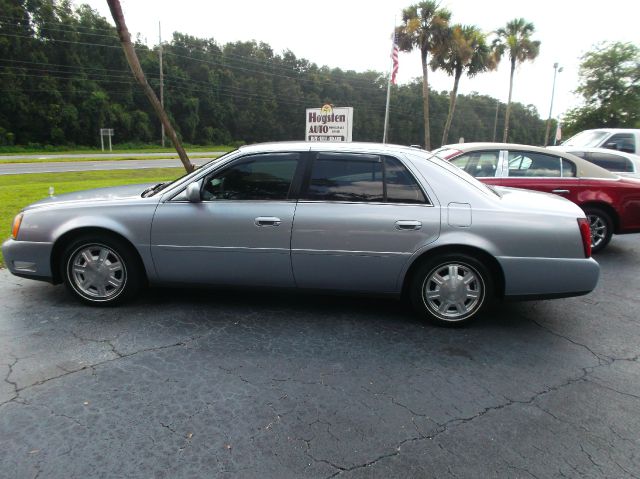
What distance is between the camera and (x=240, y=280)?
4.06m

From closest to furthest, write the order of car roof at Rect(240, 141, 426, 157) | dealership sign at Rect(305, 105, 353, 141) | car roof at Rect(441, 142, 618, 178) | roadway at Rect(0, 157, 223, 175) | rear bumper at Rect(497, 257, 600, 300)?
rear bumper at Rect(497, 257, 600, 300)
car roof at Rect(240, 141, 426, 157)
car roof at Rect(441, 142, 618, 178)
dealership sign at Rect(305, 105, 353, 141)
roadway at Rect(0, 157, 223, 175)

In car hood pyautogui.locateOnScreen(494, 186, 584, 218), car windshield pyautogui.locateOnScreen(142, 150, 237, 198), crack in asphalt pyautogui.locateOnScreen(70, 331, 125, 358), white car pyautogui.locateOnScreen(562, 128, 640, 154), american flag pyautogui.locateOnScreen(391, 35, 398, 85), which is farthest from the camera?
american flag pyautogui.locateOnScreen(391, 35, 398, 85)

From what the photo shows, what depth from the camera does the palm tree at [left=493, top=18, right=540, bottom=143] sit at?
3526cm

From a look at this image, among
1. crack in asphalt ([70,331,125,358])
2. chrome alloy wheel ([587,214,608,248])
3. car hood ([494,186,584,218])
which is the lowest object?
crack in asphalt ([70,331,125,358])

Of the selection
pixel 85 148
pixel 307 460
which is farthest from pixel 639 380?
pixel 85 148

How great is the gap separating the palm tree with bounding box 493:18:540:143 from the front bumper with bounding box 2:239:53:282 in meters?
36.5

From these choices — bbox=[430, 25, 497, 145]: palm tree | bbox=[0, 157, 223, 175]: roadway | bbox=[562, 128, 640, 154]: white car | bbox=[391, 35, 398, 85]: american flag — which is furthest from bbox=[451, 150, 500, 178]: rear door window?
bbox=[430, 25, 497, 145]: palm tree

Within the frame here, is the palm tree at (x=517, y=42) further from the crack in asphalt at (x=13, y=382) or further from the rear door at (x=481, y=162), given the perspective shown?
the crack in asphalt at (x=13, y=382)

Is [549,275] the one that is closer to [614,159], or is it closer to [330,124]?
[614,159]

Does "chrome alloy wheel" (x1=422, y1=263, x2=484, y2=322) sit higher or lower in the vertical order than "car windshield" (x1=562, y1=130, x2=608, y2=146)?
lower

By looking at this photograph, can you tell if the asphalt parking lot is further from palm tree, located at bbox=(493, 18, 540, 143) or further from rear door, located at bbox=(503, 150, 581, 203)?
palm tree, located at bbox=(493, 18, 540, 143)

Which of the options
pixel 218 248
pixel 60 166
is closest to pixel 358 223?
pixel 218 248

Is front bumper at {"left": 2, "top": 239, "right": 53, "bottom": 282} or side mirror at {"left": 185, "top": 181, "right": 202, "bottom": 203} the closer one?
side mirror at {"left": 185, "top": 181, "right": 202, "bottom": 203}

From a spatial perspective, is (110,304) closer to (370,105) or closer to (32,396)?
(32,396)
